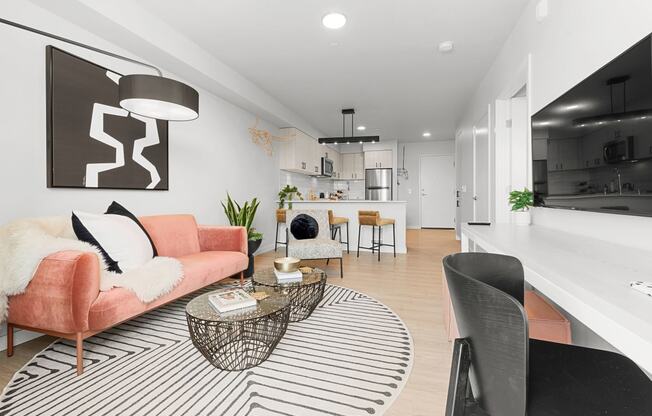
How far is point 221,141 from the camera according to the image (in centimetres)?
434

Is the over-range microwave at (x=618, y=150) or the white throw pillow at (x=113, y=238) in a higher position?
the over-range microwave at (x=618, y=150)

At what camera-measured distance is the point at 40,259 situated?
1768mm

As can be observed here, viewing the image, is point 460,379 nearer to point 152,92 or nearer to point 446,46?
point 152,92

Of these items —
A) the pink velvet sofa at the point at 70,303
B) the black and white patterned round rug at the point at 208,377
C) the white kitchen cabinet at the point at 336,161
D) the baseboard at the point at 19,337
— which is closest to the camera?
the black and white patterned round rug at the point at 208,377

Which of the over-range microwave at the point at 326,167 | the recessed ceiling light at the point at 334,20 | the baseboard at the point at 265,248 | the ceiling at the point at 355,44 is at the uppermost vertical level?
the ceiling at the point at 355,44

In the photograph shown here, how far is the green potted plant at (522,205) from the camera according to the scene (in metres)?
2.38

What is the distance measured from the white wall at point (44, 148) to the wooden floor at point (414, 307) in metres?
1.07

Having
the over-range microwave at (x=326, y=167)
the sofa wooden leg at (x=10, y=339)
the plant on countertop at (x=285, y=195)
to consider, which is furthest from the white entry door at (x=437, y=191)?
the sofa wooden leg at (x=10, y=339)

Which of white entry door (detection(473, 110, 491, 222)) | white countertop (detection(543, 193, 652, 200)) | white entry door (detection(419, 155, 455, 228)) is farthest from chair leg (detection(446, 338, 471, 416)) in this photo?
white entry door (detection(419, 155, 455, 228))

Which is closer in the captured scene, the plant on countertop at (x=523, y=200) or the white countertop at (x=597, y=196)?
the white countertop at (x=597, y=196)

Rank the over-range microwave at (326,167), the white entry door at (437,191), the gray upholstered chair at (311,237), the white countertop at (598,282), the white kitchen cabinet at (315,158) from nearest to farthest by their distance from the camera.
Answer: the white countertop at (598,282)
the gray upholstered chair at (311,237)
the white kitchen cabinet at (315,158)
the over-range microwave at (326,167)
the white entry door at (437,191)

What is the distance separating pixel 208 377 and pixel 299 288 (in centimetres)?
86

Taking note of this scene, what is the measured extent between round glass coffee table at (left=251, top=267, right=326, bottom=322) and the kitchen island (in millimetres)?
2727

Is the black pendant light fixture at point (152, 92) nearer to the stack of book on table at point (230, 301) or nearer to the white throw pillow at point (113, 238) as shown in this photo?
the white throw pillow at point (113, 238)
